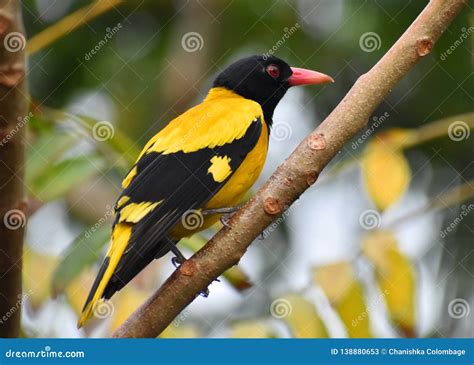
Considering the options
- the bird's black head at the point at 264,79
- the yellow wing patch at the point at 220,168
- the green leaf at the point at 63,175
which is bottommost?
the green leaf at the point at 63,175

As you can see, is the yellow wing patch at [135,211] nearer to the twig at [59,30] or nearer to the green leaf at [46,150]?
the green leaf at [46,150]

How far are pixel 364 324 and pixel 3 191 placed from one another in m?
1.16

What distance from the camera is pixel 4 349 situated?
2.57m

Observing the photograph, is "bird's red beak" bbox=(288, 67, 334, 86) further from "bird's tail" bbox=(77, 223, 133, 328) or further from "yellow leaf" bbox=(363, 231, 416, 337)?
"bird's tail" bbox=(77, 223, 133, 328)

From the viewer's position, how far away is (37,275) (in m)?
2.63

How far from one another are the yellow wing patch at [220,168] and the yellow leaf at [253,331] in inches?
21.8

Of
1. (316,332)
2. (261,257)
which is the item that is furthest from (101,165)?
(261,257)

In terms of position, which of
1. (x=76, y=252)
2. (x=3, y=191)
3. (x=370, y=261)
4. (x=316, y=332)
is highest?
(x=370, y=261)

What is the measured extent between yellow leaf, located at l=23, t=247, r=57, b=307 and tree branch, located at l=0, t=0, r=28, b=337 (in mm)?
369

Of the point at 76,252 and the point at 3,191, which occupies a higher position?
the point at 3,191

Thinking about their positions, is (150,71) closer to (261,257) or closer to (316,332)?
(261,257)

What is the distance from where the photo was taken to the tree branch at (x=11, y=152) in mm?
1836

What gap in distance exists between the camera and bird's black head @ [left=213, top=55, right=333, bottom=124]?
349 cm

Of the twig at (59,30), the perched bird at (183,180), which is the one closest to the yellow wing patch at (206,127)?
the perched bird at (183,180)
